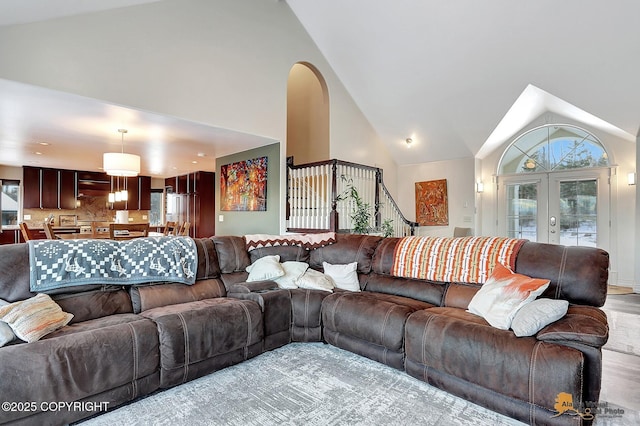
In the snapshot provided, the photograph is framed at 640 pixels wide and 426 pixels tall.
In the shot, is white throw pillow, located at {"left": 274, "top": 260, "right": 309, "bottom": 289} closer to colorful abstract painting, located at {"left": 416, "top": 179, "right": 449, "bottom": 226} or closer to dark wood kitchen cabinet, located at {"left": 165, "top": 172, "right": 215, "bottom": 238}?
colorful abstract painting, located at {"left": 416, "top": 179, "right": 449, "bottom": 226}

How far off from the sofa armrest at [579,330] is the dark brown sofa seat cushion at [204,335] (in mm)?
2031

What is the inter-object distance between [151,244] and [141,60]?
89.5 inches

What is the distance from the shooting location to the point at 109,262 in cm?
271

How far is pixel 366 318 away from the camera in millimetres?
2705

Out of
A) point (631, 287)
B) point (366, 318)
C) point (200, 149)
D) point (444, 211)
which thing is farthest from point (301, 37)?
point (631, 287)

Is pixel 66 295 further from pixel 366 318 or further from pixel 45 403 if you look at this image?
pixel 366 318

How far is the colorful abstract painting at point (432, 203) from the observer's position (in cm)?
731

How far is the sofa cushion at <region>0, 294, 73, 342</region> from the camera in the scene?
6.47 ft

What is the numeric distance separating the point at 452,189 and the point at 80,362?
6937mm

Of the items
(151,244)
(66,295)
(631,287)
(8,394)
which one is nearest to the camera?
(8,394)

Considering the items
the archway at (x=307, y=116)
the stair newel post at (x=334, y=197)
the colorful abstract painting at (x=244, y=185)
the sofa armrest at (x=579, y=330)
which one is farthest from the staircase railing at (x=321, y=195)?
the sofa armrest at (x=579, y=330)

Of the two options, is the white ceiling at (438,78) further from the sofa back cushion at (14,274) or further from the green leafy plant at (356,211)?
the sofa back cushion at (14,274)

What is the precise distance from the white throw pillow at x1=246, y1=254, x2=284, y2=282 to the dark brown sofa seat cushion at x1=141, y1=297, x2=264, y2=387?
49 cm

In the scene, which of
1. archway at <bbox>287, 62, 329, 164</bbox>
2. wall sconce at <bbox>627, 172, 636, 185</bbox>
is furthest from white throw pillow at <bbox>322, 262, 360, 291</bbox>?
wall sconce at <bbox>627, 172, 636, 185</bbox>
